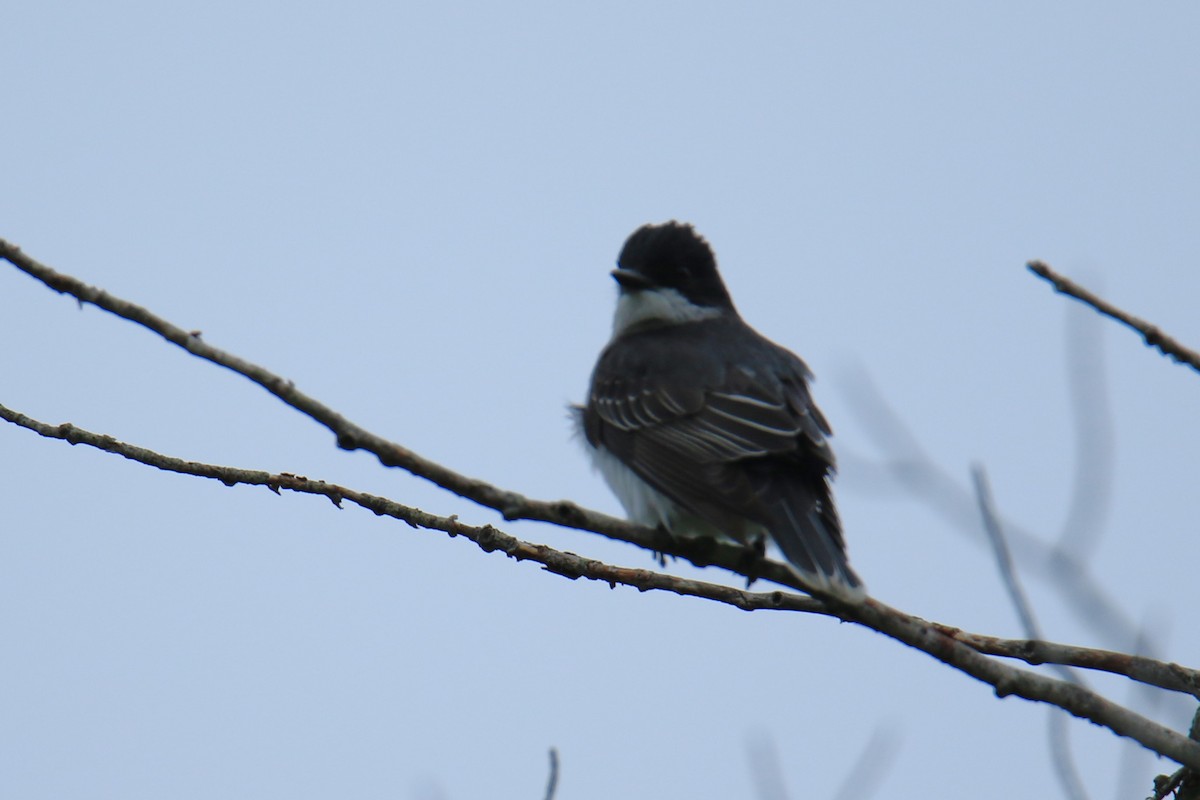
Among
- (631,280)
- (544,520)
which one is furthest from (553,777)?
(631,280)

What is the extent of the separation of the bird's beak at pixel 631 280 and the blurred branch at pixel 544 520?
12.5 ft

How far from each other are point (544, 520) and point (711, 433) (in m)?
2.74

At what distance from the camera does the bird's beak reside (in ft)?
27.1

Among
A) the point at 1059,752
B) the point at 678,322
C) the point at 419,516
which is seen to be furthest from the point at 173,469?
the point at 678,322

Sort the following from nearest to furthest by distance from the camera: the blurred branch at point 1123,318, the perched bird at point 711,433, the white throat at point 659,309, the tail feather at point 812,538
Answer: the blurred branch at point 1123,318, the tail feather at point 812,538, the perched bird at point 711,433, the white throat at point 659,309

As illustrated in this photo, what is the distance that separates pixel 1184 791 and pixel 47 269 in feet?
12.2

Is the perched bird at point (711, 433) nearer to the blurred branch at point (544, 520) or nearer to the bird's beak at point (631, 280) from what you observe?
the bird's beak at point (631, 280)

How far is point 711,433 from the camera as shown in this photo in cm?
618

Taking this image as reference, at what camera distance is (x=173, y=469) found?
3.86 metres

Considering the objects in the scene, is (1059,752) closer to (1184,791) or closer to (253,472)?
(1184,791)

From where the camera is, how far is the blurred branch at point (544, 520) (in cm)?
311

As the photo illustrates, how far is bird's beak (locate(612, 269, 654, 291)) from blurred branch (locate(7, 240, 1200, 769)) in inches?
150

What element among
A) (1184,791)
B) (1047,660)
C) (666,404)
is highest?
(666,404)

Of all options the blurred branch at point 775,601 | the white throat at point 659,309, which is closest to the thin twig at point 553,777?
the blurred branch at point 775,601
